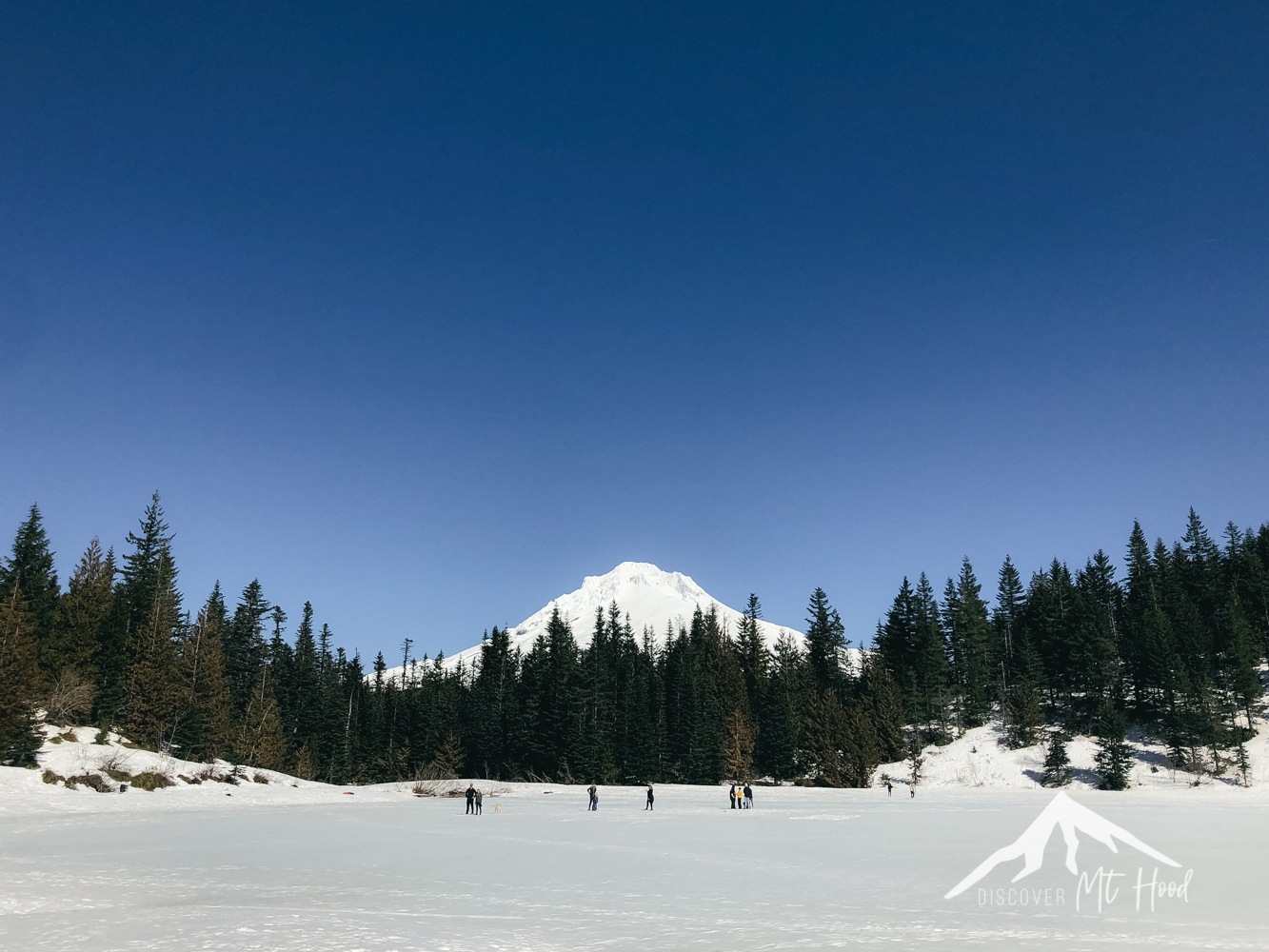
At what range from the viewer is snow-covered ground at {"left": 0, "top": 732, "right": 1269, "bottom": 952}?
47.7 ft

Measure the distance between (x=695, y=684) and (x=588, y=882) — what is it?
80.0m

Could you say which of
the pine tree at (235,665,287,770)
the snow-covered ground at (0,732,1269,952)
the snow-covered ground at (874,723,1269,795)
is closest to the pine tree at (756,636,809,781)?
the snow-covered ground at (874,723,1269,795)

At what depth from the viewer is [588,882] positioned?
21672mm

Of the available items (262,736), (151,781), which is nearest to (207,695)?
(262,736)

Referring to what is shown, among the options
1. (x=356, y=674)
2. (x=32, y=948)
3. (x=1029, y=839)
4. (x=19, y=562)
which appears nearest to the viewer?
(x=32, y=948)

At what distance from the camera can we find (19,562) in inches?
2763

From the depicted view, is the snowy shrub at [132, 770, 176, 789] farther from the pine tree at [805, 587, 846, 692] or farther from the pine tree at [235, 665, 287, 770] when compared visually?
the pine tree at [805, 587, 846, 692]

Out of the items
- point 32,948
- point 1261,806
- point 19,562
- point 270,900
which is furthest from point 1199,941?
point 19,562

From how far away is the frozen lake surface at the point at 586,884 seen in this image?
14.5m

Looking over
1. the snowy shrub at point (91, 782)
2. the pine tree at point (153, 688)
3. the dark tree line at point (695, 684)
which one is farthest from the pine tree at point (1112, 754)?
the pine tree at point (153, 688)

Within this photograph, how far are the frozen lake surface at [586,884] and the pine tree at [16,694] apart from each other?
8.56m

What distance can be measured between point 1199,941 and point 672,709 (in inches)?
3681

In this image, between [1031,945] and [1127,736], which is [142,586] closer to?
[1031,945]

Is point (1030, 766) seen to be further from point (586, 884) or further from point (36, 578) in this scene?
point (36, 578)
